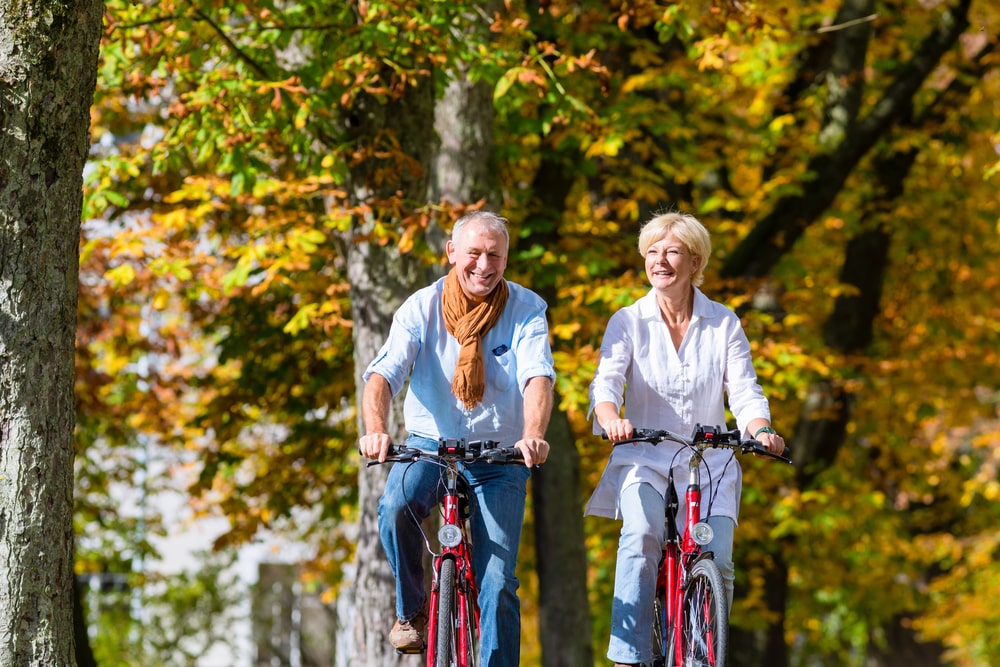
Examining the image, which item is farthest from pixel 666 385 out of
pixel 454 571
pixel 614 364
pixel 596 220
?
pixel 596 220

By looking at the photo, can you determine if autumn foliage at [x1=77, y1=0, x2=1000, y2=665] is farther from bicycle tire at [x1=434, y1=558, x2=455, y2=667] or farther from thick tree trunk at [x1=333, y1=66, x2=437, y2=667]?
bicycle tire at [x1=434, y1=558, x2=455, y2=667]

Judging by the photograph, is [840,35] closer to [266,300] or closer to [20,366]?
[266,300]

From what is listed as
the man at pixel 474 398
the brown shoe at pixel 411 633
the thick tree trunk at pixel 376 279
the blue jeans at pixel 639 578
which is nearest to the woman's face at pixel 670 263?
the man at pixel 474 398

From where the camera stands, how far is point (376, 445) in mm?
5289

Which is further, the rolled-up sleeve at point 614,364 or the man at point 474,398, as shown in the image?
the rolled-up sleeve at point 614,364

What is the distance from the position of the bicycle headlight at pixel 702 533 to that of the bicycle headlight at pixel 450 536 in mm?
885

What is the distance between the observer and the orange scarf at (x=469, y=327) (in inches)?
220

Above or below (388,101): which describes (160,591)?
below

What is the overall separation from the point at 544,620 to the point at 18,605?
25.1 ft

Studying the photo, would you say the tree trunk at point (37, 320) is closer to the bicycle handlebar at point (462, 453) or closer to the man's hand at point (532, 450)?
the bicycle handlebar at point (462, 453)

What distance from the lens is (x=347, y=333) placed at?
12570 mm

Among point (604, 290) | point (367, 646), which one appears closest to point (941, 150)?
point (604, 290)

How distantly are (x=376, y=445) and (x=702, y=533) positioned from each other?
1.28m

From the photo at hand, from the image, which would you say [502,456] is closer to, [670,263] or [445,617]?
[445,617]
